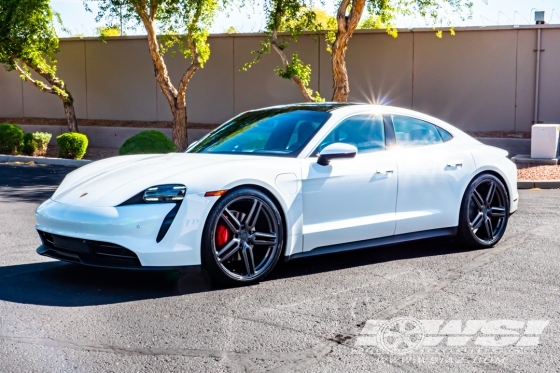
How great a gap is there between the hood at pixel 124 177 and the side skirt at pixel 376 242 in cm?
104

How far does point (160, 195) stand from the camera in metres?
5.57

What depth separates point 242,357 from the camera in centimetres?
432

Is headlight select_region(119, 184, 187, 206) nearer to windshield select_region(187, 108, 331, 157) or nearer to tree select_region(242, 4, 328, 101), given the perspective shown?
windshield select_region(187, 108, 331, 157)

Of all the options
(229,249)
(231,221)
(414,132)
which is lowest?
(229,249)

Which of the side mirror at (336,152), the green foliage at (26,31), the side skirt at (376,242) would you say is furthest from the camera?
the green foliage at (26,31)

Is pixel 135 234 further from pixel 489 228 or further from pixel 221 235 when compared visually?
pixel 489 228

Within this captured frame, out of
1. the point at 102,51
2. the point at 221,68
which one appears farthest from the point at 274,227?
the point at 102,51

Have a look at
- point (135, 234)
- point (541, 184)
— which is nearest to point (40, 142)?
point (541, 184)

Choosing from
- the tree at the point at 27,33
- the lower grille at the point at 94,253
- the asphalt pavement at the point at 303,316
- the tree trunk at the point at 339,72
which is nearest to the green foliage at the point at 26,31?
the tree at the point at 27,33

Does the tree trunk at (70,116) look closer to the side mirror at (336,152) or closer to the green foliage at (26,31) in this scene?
the green foliage at (26,31)

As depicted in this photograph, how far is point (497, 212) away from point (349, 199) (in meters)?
1.94

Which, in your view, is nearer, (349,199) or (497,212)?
(349,199)

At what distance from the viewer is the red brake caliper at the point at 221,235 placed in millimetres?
5742

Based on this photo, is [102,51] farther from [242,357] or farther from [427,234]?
[242,357]
